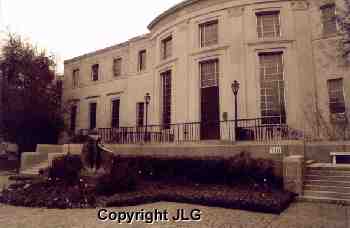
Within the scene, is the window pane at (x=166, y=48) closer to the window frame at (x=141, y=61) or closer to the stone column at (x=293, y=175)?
the window frame at (x=141, y=61)

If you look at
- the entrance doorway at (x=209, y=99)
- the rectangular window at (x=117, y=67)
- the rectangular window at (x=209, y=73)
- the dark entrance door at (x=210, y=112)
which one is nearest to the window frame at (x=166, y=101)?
the rectangular window at (x=209, y=73)

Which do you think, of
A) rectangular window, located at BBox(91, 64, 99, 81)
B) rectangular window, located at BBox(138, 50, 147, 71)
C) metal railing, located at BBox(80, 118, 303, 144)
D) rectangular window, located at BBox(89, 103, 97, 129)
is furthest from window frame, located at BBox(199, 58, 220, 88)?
rectangular window, located at BBox(91, 64, 99, 81)

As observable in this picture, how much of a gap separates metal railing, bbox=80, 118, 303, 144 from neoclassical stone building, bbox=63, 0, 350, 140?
0.21 ft

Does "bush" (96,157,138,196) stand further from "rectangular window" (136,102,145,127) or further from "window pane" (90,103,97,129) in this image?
"window pane" (90,103,97,129)

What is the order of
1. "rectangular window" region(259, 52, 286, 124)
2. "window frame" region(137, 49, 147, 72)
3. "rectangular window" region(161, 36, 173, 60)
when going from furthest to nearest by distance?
1. "window frame" region(137, 49, 147, 72)
2. "rectangular window" region(161, 36, 173, 60)
3. "rectangular window" region(259, 52, 286, 124)

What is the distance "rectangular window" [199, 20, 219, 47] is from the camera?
1814 cm

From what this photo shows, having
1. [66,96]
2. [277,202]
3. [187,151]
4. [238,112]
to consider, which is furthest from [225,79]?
[66,96]

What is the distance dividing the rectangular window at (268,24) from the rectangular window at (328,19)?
242cm

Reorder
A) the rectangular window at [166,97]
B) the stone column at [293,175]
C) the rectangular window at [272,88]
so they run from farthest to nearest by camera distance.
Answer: the rectangular window at [166,97] → the rectangular window at [272,88] → the stone column at [293,175]

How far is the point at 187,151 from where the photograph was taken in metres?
13.9

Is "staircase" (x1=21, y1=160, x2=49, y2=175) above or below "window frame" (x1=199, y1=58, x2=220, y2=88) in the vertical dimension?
below

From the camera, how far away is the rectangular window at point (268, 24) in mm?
16875

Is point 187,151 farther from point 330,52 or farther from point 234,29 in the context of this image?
point 330,52

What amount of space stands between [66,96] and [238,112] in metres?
19.1
